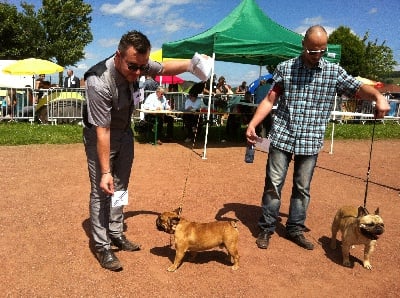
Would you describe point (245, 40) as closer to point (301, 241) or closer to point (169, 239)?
point (301, 241)

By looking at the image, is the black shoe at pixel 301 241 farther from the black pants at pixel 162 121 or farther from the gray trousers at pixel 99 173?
the black pants at pixel 162 121

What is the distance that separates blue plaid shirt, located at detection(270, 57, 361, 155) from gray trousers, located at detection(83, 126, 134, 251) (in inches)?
64.0

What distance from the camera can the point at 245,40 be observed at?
9.96 meters

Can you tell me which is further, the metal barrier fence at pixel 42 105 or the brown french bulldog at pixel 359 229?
the metal barrier fence at pixel 42 105

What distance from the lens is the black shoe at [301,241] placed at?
431 cm

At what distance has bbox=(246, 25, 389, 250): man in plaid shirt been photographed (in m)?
3.91

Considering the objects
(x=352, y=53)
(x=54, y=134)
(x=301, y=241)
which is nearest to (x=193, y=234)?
(x=301, y=241)

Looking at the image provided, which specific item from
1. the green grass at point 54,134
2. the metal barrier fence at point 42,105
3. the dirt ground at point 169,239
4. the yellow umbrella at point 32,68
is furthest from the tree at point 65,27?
the dirt ground at point 169,239

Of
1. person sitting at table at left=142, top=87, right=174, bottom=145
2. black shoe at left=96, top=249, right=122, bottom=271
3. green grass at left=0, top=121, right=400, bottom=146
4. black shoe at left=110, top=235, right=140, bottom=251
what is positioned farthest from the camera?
person sitting at table at left=142, top=87, right=174, bottom=145

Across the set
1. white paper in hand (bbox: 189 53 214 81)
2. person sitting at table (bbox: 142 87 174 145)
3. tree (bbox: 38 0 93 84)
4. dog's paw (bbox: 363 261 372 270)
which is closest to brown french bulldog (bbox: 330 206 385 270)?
dog's paw (bbox: 363 261 372 270)

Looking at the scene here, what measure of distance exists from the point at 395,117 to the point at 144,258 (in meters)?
20.5

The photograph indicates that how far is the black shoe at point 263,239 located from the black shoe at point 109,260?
1591mm

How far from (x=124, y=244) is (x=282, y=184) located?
1864mm

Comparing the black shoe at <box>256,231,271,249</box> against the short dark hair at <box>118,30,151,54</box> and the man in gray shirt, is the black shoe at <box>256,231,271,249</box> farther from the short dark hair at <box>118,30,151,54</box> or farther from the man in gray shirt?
the short dark hair at <box>118,30,151,54</box>
